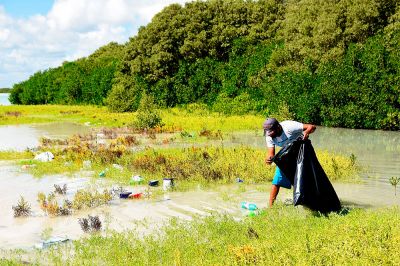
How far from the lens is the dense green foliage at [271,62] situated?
2288 cm

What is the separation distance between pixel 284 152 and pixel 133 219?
2928mm

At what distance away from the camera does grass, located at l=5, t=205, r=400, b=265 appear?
5.95 m

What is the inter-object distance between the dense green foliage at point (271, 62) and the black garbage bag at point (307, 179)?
576 inches

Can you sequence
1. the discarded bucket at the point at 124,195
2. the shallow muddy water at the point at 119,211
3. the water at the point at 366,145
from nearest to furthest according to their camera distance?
the shallow muddy water at the point at 119,211
the discarded bucket at the point at 124,195
the water at the point at 366,145

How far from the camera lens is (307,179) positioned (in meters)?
8.34

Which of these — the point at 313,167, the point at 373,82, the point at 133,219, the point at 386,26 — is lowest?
the point at 133,219

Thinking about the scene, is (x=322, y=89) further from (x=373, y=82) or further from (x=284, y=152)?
(x=284, y=152)

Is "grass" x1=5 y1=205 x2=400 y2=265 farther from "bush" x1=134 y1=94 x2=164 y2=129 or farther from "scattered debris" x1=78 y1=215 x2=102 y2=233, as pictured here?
"bush" x1=134 y1=94 x2=164 y2=129

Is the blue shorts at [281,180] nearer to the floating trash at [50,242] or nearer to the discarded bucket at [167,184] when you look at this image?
the discarded bucket at [167,184]

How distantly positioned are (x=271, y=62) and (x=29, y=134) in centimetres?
1404

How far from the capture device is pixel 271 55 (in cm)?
3016

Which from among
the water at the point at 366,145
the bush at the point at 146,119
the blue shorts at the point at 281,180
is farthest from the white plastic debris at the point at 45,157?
the blue shorts at the point at 281,180

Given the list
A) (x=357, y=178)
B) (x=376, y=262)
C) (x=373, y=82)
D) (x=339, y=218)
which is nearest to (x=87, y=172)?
(x=357, y=178)

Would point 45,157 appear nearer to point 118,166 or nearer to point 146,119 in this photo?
point 118,166
